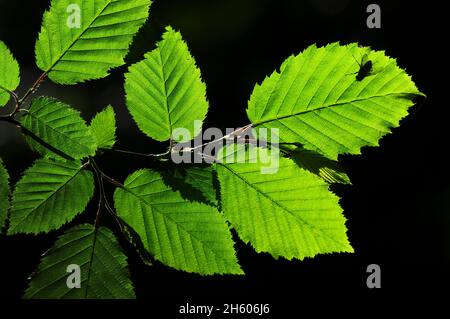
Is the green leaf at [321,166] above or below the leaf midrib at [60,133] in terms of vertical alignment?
below

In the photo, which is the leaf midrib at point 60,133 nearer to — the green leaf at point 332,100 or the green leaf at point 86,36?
the green leaf at point 86,36

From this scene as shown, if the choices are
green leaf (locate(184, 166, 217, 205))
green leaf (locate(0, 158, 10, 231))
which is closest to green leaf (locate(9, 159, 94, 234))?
green leaf (locate(0, 158, 10, 231))

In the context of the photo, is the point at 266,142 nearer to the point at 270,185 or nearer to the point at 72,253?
the point at 270,185

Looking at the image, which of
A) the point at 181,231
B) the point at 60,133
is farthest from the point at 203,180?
the point at 60,133

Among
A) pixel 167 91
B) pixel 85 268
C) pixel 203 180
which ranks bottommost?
pixel 85 268

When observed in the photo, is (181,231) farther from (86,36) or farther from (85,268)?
(86,36)

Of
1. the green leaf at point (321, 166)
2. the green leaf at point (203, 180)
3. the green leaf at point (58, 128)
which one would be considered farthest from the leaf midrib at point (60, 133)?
the green leaf at point (321, 166)
